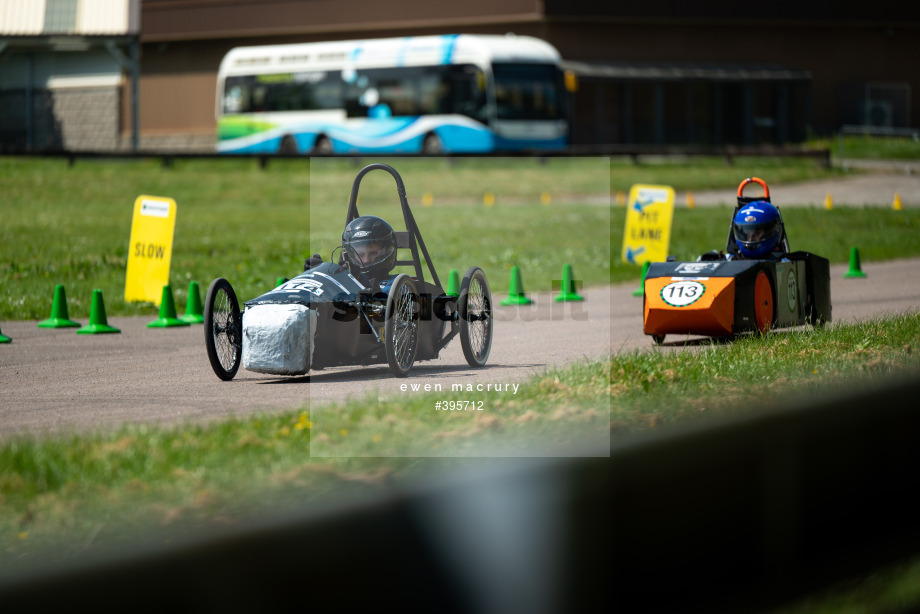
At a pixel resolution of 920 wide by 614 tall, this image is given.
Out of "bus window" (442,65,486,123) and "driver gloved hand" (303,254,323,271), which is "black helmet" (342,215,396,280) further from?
"bus window" (442,65,486,123)

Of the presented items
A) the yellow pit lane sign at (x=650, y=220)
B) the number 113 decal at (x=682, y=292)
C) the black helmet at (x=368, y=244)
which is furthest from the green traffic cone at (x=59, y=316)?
the yellow pit lane sign at (x=650, y=220)

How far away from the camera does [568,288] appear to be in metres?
16.8

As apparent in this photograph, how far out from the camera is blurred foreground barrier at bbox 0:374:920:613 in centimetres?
293

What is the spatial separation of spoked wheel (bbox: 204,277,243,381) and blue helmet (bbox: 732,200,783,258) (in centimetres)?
505

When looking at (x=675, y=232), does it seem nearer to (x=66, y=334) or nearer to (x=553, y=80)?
(x=66, y=334)

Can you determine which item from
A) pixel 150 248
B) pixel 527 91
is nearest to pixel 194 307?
pixel 150 248

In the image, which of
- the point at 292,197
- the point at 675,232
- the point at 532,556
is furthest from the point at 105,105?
the point at 532,556

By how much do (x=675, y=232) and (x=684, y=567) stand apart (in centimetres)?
2114

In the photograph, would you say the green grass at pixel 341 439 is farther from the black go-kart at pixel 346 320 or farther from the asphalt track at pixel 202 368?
the black go-kart at pixel 346 320

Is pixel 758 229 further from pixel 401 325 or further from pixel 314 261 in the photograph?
pixel 314 261

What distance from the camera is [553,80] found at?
140ft

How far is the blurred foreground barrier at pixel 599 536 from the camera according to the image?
9.62 ft

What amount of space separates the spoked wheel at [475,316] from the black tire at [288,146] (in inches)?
1417

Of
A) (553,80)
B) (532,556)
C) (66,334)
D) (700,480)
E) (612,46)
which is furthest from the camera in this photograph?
(612,46)
